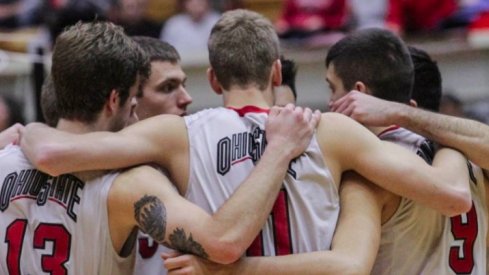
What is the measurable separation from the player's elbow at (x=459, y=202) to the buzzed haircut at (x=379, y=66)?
2.35 ft

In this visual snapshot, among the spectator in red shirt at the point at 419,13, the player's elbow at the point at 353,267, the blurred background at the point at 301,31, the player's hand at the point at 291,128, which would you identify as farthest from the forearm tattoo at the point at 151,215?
the spectator in red shirt at the point at 419,13

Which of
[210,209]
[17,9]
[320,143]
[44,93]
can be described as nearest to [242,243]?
[210,209]

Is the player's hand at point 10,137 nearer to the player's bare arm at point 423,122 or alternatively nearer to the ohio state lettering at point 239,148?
the ohio state lettering at point 239,148

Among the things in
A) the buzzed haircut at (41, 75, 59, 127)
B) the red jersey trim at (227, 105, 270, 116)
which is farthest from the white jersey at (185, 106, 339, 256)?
the buzzed haircut at (41, 75, 59, 127)

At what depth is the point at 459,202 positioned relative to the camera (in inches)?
187

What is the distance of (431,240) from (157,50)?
1.90m

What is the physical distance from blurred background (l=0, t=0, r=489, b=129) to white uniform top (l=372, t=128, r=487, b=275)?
17.1 feet

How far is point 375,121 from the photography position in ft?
16.2

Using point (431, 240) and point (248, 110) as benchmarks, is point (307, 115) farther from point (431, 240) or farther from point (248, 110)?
point (431, 240)

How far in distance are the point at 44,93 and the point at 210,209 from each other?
1321 millimetres

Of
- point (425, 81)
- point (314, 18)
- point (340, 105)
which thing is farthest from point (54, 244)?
point (314, 18)

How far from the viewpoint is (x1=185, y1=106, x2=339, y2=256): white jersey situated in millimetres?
4715

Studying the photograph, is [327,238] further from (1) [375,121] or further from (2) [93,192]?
(2) [93,192]

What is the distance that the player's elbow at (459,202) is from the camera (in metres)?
4.73
